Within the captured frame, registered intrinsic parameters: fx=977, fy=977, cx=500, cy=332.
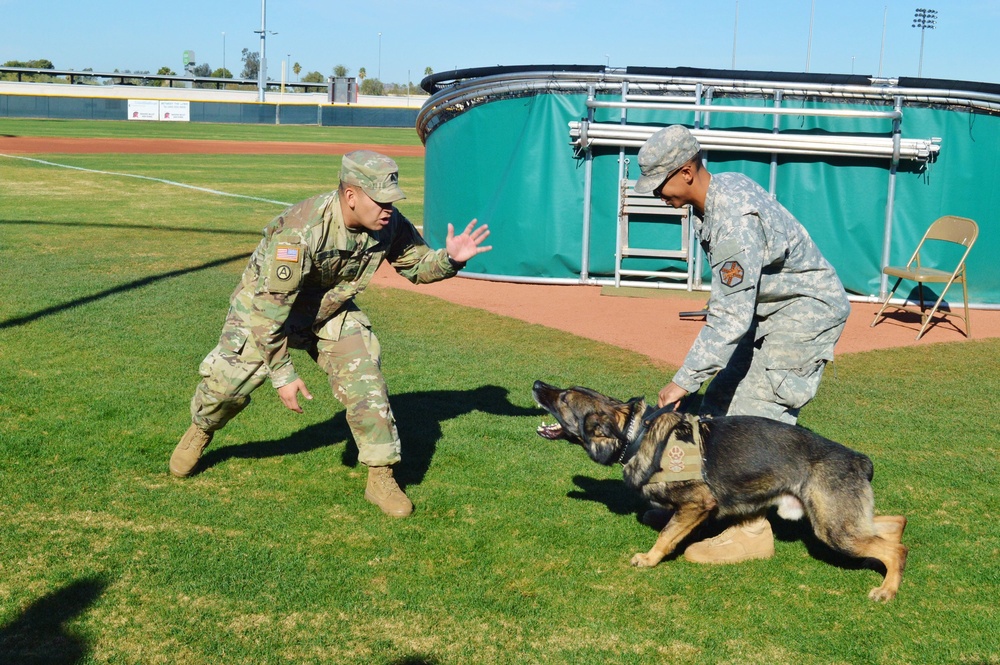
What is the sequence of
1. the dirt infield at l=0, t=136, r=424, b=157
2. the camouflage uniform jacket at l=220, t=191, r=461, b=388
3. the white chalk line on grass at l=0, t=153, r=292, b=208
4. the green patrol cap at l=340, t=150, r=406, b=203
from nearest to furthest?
1. the green patrol cap at l=340, t=150, r=406, b=203
2. the camouflage uniform jacket at l=220, t=191, r=461, b=388
3. the white chalk line on grass at l=0, t=153, r=292, b=208
4. the dirt infield at l=0, t=136, r=424, b=157

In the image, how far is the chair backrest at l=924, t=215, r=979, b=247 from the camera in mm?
10812

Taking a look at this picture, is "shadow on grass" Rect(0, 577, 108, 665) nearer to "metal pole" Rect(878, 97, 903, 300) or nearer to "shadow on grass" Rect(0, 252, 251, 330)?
"shadow on grass" Rect(0, 252, 251, 330)

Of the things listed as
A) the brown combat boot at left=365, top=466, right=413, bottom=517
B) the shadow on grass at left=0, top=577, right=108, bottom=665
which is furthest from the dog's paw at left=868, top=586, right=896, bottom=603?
the shadow on grass at left=0, top=577, right=108, bottom=665

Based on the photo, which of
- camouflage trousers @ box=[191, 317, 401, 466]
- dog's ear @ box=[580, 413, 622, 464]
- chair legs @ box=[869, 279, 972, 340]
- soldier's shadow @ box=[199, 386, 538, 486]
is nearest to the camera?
dog's ear @ box=[580, 413, 622, 464]

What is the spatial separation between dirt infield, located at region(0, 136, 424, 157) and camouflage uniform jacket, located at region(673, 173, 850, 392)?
101 ft

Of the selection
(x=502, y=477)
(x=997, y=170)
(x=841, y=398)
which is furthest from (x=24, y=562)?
(x=997, y=170)

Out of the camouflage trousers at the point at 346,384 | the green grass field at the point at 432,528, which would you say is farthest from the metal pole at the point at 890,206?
the camouflage trousers at the point at 346,384

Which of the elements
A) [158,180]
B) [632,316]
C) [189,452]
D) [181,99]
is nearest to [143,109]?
[181,99]

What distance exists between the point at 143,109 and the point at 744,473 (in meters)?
61.0

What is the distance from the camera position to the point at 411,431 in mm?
6906

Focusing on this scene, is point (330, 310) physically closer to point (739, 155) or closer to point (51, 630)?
point (51, 630)

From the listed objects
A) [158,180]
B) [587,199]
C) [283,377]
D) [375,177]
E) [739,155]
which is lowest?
[283,377]

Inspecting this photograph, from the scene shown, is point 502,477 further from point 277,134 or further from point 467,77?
point 277,134

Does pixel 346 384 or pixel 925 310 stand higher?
pixel 346 384
